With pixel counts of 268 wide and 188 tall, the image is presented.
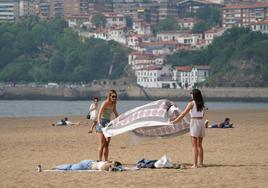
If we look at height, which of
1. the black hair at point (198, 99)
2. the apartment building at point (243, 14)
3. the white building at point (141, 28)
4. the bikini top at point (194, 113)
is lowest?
the white building at point (141, 28)

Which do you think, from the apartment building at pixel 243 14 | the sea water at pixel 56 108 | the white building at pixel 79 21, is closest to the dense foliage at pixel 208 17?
the apartment building at pixel 243 14

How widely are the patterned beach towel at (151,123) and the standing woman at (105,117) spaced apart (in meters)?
0.17

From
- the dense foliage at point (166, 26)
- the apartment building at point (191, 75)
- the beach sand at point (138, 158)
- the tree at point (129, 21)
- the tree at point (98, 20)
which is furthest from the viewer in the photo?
the tree at point (129, 21)

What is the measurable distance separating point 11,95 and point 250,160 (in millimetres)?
107788

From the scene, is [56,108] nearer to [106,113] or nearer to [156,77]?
[156,77]

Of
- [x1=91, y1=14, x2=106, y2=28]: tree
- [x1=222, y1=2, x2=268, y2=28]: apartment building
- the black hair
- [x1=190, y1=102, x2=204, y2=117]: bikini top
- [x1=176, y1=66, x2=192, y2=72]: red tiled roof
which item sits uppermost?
the black hair

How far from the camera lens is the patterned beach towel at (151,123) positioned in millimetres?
18719

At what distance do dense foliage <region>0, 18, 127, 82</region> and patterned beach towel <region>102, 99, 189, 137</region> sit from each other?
12060 centimetres

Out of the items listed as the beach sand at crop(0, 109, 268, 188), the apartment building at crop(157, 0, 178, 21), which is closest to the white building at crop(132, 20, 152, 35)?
the apartment building at crop(157, 0, 178, 21)

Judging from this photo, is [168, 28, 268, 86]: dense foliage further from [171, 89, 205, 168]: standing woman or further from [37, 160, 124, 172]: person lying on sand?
[37, 160, 124, 172]: person lying on sand

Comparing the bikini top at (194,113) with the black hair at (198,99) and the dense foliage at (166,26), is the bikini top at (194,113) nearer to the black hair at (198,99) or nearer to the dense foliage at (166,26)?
the black hair at (198,99)

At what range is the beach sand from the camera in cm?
1633

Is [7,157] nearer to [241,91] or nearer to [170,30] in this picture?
[241,91]

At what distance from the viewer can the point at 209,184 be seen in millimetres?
15828
